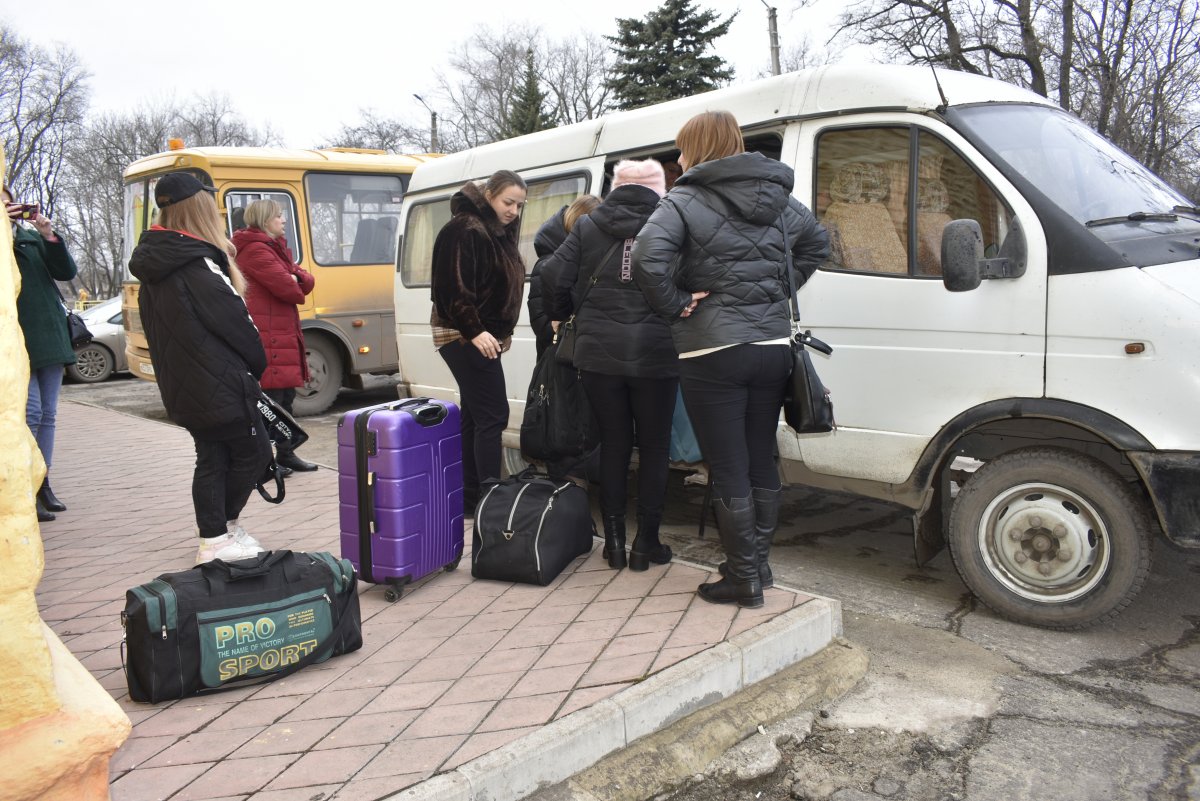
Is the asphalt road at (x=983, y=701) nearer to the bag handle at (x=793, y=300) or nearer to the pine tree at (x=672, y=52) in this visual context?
the bag handle at (x=793, y=300)

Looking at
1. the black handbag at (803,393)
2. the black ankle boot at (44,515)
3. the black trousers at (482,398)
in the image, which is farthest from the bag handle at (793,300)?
the black ankle boot at (44,515)

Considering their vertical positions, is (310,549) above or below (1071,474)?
below

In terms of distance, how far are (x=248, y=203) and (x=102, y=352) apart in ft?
23.5

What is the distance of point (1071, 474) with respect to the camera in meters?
3.74

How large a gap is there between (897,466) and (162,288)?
330cm

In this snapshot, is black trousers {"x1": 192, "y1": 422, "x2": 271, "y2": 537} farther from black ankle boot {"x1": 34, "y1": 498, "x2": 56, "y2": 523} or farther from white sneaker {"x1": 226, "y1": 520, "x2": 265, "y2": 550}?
black ankle boot {"x1": 34, "y1": 498, "x2": 56, "y2": 523}

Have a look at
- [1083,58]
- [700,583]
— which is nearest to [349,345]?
[700,583]

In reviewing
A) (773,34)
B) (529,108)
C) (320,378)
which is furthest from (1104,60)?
(529,108)

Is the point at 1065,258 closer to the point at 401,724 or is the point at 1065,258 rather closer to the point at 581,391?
the point at 581,391

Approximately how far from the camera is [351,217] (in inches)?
424

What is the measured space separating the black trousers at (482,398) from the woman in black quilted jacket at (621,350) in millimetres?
657

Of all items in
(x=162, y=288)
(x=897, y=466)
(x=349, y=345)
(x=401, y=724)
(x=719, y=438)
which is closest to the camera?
(x=401, y=724)

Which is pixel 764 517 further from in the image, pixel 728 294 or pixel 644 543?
pixel 728 294

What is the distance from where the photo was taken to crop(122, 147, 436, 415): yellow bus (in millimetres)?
10125
